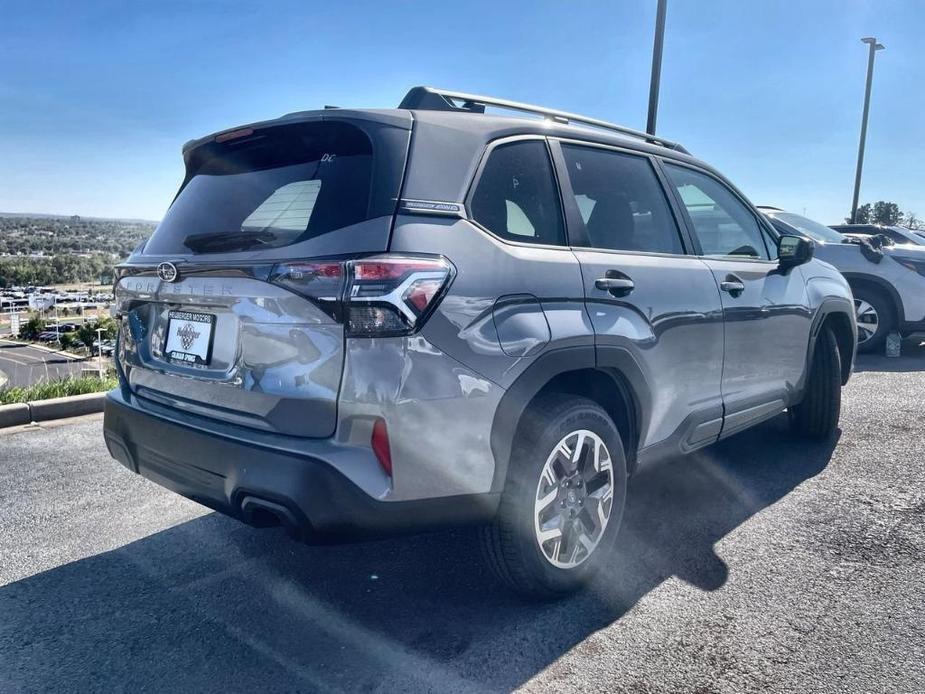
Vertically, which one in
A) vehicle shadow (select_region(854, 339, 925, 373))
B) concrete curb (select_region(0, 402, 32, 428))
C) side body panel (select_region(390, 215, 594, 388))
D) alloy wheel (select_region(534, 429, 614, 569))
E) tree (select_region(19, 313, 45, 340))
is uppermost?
side body panel (select_region(390, 215, 594, 388))

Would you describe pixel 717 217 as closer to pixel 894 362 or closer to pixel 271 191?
pixel 271 191

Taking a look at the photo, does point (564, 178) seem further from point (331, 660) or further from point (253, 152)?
point (331, 660)

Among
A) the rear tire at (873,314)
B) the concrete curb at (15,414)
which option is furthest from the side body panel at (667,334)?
the rear tire at (873,314)

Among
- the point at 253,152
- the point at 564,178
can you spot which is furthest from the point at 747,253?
the point at 253,152

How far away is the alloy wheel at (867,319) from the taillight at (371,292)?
7904mm

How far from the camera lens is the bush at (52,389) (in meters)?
5.72

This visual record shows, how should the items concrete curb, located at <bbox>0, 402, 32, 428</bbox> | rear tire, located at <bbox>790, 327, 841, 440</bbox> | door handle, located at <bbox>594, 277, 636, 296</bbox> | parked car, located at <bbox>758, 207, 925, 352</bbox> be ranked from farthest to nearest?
parked car, located at <bbox>758, 207, 925, 352</bbox> < concrete curb, located at <bbox>0, 402, 32, 428</bbox> < rear tire, located at <bbox>790, 327, 841, 440</bbox> < door handle, located at <bbox>594, 277, 636, 296</bbox>

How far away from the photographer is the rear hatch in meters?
2.16

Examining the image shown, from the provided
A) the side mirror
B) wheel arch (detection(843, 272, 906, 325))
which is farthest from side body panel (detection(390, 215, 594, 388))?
wheel arch (detection(843, 272, 906, 325))

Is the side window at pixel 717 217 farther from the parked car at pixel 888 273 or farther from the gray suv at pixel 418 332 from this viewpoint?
the parked car at pixel 888 273

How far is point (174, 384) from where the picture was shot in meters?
2.62

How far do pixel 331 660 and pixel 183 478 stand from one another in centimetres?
80

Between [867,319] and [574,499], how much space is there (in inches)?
Answer: 287

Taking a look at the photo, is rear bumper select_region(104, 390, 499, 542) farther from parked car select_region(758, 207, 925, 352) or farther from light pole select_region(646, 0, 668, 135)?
light pole select_region(646, 0, 668, 135)
